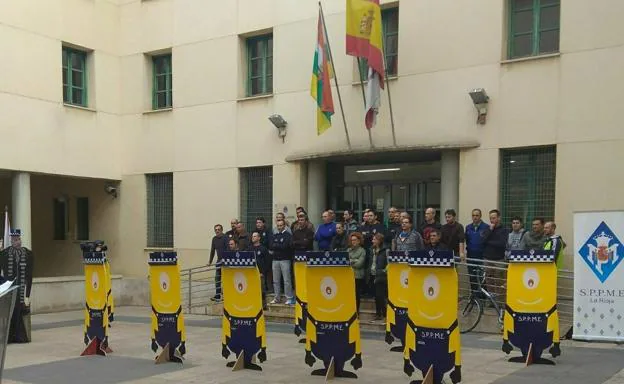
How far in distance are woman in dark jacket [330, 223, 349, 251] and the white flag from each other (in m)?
2.42

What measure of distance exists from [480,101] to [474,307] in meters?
4.19

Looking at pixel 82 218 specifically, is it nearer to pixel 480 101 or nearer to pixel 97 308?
pixel 97 308

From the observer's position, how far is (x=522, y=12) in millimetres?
12594

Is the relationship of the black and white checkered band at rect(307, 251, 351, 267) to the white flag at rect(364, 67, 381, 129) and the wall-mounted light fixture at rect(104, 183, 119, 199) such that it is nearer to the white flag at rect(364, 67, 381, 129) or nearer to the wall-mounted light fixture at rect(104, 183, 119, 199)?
the white flag at rect(364, 67, 381, 129)

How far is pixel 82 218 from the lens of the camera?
785 inches

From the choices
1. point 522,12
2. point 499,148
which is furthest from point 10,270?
point 522,12

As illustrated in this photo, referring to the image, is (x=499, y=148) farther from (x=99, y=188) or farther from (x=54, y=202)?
(x=54, y=202)

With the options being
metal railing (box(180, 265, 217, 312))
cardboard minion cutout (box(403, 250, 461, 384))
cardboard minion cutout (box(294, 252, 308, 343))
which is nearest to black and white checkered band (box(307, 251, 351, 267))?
cardboard minion cutout (box(403, 250, 461, 384))

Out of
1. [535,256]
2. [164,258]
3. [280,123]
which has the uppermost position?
[280,123]

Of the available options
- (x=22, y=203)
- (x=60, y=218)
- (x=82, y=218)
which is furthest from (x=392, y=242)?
(x=60, y=218)

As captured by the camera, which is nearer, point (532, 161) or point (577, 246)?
point (577, 246)

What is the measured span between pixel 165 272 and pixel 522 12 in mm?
8698

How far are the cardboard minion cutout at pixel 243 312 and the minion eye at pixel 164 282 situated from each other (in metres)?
1.01

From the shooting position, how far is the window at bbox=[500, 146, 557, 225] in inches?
480
